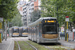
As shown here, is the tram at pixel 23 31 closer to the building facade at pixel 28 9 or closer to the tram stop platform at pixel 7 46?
the tram stop platform at pixel 7 46

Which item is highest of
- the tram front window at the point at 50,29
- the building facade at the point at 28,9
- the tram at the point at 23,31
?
the building facade at the point at 28,9

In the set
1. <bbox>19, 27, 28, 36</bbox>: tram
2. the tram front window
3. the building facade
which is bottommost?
<bbox>19, 27, 28, 36</bbox>: tram

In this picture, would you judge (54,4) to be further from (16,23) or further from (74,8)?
(16,23)

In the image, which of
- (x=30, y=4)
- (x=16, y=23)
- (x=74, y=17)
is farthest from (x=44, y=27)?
(x=30, y=4)

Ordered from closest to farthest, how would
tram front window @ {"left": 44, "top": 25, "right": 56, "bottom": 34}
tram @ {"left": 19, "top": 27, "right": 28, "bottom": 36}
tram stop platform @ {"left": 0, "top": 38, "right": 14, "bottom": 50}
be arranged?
tram stop platform @ {"left": 0, "top": 38, "right": 14, "bottom": 50}, tram front window @ {"left": 44, "top": 25, "right": 56, "bottom": 34}, tram @ {"left": 19, "top": 27, "right": 28, "bottom": 36}

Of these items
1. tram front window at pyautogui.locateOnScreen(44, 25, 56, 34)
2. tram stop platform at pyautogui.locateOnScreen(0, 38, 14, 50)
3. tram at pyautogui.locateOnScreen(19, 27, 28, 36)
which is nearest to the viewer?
tram stop platform at pyautogui.locateOnScreen(0, 38, 14, 50)

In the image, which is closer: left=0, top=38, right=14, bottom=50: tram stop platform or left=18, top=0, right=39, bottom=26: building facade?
left=0, top=38, right=14, bottom=50: tram stop platform

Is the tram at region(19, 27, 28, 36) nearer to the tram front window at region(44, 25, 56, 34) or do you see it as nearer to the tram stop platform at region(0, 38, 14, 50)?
the tram stop platform at region(0, 38, 14, 50)

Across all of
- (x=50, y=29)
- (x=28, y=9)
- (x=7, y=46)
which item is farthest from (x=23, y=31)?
(x=28, y=9)

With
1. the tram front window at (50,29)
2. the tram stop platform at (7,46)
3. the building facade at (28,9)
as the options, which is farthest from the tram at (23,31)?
the building facade at (28,9)

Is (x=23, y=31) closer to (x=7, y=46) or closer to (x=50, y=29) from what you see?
(x=50, y=29)

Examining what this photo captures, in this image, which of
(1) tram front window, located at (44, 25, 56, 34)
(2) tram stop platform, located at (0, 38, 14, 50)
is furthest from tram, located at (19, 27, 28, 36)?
(1) tram front window, located at (44, 25, 56, 34)

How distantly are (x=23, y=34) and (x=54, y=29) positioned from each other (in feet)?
126

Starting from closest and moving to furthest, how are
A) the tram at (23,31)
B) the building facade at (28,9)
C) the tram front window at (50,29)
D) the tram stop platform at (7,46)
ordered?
the tram stop platform at (7,46) < the tram front window at (50,29) < the tram at (23,31) < the building facade at (28,9)
